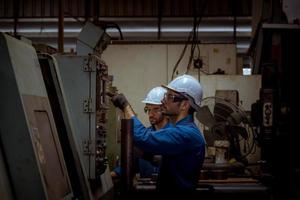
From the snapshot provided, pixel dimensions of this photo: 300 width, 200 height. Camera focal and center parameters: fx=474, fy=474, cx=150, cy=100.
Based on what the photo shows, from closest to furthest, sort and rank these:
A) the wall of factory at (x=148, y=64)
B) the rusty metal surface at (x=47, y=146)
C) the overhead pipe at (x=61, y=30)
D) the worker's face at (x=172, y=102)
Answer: the rusty metal surface at (x=47, y=146), the worker's face at (x=172, y=102), the overhead pipe at (x=61, y=30), the wall of factory at (x=148, y=64)

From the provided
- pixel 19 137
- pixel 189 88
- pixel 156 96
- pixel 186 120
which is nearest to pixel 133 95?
pixel 156 96

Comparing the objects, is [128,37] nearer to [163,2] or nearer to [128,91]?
[163,2]

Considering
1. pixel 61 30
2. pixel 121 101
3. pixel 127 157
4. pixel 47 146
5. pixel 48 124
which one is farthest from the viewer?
Answer: pixel 61 30

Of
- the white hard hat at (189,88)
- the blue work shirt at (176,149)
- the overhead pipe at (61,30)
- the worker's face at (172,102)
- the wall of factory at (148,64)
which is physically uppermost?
the overhead pipe at (61,30)

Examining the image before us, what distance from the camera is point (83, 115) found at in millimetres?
3650

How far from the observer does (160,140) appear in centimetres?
295

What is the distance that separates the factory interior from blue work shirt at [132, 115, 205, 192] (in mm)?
50

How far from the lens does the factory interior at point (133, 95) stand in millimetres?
2373

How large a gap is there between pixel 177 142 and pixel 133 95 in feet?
11.0

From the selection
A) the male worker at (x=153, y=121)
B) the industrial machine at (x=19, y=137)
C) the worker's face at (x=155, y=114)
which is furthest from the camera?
the worker's face at (x=155, y=114)

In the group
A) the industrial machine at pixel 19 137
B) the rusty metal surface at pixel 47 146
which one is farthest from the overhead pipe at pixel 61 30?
the industrial machine at pixel 19 137

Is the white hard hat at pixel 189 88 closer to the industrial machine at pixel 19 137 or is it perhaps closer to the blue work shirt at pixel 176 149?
the blue work shirt at pixel 176 149

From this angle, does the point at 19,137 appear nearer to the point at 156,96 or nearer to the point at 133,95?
the point at 156,96

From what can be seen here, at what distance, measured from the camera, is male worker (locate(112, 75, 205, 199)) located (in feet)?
9.71
